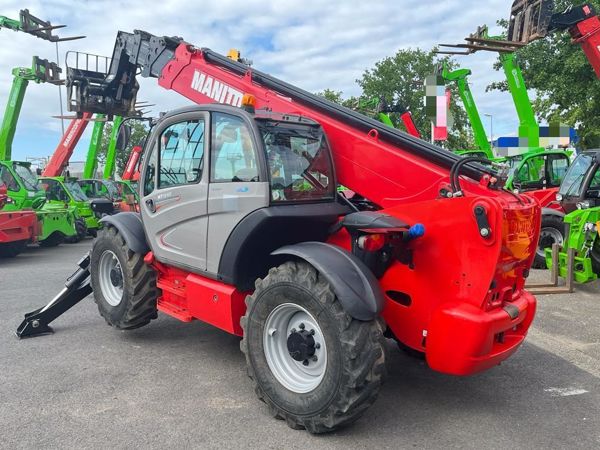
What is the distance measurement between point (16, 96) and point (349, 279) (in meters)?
16.2

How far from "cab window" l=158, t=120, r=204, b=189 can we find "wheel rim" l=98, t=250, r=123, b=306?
4.24 feet

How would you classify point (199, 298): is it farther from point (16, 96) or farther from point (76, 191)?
point (16, 96)

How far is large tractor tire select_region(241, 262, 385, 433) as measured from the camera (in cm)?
321

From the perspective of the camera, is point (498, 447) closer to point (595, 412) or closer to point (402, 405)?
point (402, 405)

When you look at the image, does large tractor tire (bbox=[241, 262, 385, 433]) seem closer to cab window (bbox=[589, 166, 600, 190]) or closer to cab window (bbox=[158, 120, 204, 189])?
cab window (bbox=[158, 120, 204, 189])

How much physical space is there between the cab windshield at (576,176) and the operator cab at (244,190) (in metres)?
6.15

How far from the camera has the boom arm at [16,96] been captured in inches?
614

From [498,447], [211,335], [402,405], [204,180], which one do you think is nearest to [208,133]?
[204,180]

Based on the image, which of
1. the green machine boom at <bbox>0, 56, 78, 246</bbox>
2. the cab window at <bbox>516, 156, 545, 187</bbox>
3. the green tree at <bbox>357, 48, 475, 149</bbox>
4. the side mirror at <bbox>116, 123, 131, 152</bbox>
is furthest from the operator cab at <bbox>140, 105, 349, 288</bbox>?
the green tree at <bbox>357, 48, 475, 149</bbox>

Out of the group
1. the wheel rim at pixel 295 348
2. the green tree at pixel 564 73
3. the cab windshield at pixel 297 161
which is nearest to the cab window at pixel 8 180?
the cab windshield at pixel 297 161

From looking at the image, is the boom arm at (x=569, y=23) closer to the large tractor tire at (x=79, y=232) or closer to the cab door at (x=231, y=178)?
the cab door at (x=231, y=178)

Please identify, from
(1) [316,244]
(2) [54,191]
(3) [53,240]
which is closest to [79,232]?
(3) [53,240]

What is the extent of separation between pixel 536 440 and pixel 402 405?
3.08 feet

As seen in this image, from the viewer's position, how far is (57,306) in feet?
18.4
